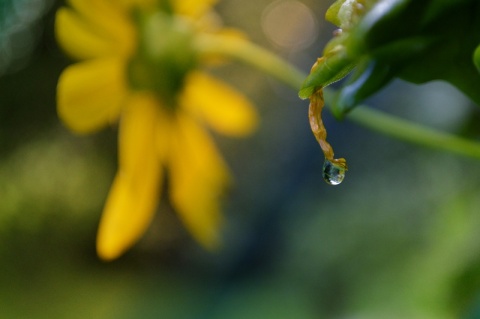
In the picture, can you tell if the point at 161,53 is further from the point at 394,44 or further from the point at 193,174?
Answer: the point at 394,44

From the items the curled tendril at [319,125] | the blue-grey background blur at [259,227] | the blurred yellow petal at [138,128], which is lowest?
the blue-grey background blur at [259,227]

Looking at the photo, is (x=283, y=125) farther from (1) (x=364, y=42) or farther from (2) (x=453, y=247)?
(1) (x=364, y=42)

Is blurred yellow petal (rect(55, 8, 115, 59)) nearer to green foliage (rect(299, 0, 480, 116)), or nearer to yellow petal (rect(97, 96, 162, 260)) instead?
yellow petal (rect(97, 96, 162, 260))

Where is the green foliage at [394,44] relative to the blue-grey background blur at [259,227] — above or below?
above

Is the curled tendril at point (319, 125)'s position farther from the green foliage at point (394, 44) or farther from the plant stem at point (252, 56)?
the plant stem at point (252, 56)

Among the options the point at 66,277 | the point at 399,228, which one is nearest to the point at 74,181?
the point at 66,277

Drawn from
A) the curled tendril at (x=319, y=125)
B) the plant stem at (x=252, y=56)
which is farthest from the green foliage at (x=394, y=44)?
the plant stem at (x=252, y=56)

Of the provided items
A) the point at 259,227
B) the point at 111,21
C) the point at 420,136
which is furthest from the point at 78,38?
the point at 259,227
